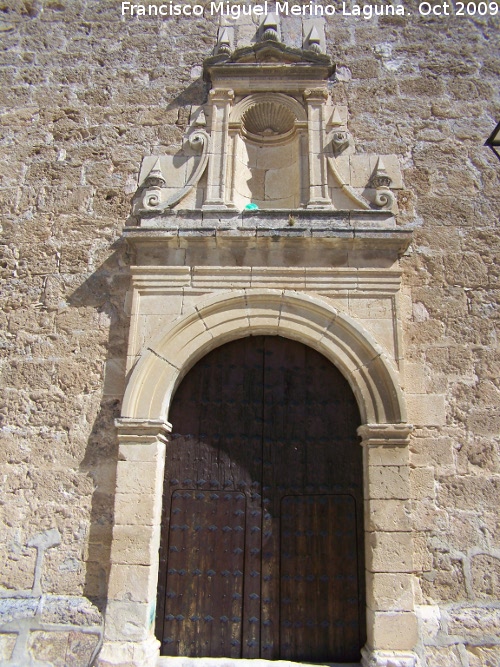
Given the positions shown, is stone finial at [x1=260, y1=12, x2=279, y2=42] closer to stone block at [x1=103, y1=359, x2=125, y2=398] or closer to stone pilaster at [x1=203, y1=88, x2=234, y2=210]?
stone pilaster at [x1=203, y1=88, x2=234, y2=210]

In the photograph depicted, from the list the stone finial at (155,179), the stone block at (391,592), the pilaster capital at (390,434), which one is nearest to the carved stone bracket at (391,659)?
the stone block at (391,592)

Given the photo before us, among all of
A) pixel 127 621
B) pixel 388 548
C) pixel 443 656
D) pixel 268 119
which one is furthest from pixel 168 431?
pixel 268 119

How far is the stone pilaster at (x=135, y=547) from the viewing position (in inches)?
132

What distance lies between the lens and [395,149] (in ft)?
14.4

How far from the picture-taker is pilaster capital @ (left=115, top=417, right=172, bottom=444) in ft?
11.9

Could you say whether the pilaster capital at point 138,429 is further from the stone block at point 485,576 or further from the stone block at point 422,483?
the stone block at point 485,576

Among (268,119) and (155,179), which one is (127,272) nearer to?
(155,179)

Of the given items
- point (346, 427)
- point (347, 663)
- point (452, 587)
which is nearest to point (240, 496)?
point (346, 427)

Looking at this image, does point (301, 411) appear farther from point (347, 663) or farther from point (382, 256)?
point (347, 663)

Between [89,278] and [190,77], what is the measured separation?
1921 mm

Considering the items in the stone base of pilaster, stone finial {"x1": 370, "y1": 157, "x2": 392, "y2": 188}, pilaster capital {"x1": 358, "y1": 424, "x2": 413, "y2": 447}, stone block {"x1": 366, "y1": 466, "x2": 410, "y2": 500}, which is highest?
stone finial {"x1": 370, "y1": 157, "x2": 392, "y2": 188}

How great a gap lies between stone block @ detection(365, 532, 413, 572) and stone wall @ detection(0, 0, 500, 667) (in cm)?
13

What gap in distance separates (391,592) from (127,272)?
2761mm

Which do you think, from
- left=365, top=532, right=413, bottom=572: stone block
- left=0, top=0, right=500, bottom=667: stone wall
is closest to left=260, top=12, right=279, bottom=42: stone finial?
left=0, top=0, right=500, bottom=667: stone wall
